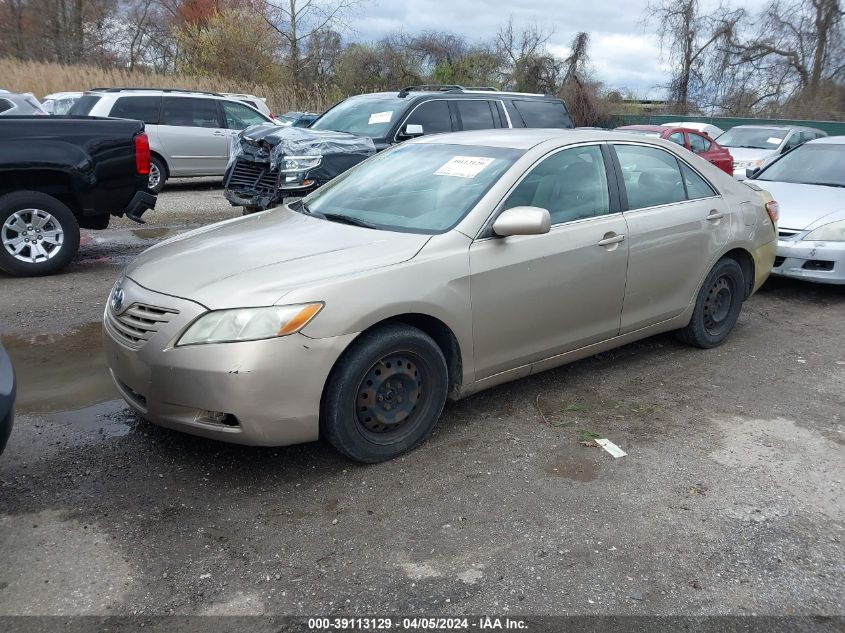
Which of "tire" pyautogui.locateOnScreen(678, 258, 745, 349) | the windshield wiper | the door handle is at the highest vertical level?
the windshield wiper

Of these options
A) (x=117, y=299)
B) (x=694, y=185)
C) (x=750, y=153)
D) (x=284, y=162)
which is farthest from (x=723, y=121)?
(x=117, y=299)

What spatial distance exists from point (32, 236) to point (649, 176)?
576cm

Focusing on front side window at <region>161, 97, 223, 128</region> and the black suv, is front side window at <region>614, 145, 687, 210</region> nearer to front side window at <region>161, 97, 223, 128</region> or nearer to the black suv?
the black suv

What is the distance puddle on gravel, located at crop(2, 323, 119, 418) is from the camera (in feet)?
14.5

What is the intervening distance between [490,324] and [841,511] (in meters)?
1.89

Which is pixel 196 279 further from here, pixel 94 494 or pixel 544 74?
pixel 544 74

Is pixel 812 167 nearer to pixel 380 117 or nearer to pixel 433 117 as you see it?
pixel 433 117

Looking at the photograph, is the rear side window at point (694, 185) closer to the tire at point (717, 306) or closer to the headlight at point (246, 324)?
the tire at point (717, 306)

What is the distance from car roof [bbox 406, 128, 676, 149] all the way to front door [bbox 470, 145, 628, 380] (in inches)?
4.7

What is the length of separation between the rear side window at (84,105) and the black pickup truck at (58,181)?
6.27m

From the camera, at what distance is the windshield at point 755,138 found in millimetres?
16875

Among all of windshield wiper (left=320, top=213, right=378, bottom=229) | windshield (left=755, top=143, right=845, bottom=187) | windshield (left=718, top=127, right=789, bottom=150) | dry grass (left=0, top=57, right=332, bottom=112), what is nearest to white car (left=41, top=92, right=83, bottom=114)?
dry grass (left=0, top=57, right=332, bottom=112)

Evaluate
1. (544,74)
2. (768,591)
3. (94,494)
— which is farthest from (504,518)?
(544,74)

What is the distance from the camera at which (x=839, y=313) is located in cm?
687
